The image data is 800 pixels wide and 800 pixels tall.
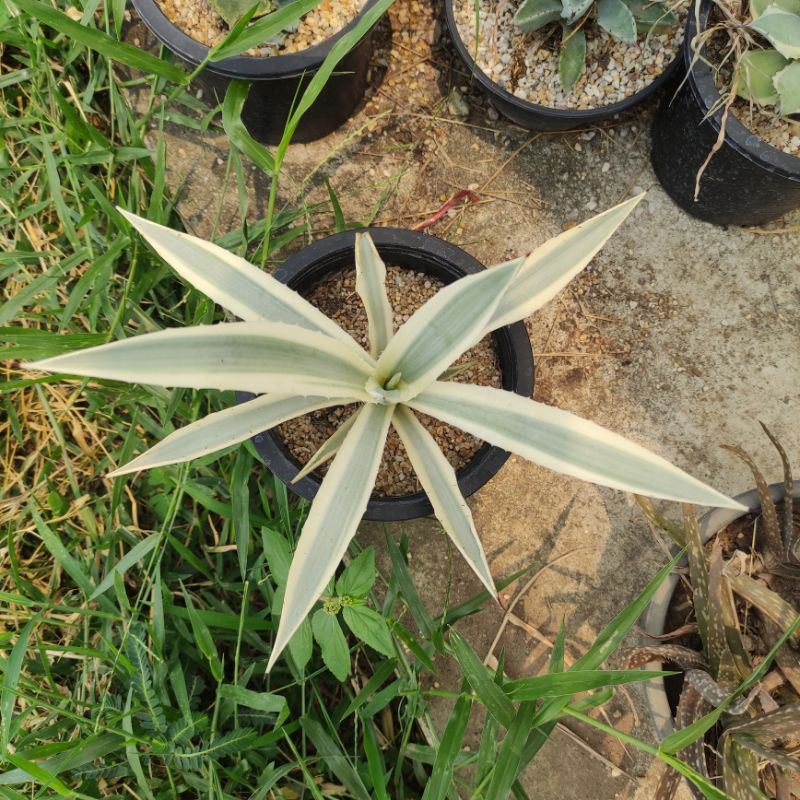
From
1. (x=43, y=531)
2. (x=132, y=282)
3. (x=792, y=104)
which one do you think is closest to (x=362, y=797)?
(x=43, y=531)

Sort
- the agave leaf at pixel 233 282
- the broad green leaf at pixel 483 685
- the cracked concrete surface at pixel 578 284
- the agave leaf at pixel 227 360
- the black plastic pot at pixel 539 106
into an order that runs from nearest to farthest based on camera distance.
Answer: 1. the agave leaf at pixel 227 360
2. the agave leaf at pixel 233 282
3. the broad green leaf at pixel 483 685
4. the black plastic pot at pixel 539 106
5. the cracked concrete surface at pixel 578 284

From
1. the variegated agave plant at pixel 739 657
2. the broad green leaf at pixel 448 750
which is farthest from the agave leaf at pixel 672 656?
the broad green leaf at pixel 448 750

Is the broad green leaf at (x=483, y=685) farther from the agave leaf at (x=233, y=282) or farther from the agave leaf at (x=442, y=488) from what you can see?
the agave leaf at (x=233, y=282)

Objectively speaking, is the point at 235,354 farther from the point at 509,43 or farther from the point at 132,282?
the point at 509,43

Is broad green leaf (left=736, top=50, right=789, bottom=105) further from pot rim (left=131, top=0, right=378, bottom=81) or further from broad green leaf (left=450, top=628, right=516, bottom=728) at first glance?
broad green leaf (left=450, top=628, right=516, bottom=728)

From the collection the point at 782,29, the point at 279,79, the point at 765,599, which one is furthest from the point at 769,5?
the point at 765,599

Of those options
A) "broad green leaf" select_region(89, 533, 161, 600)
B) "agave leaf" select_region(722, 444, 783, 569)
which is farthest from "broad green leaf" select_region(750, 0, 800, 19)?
"broad green leaf" select_region(89, 533, 161, 600)

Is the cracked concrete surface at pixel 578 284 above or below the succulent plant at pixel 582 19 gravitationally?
below
